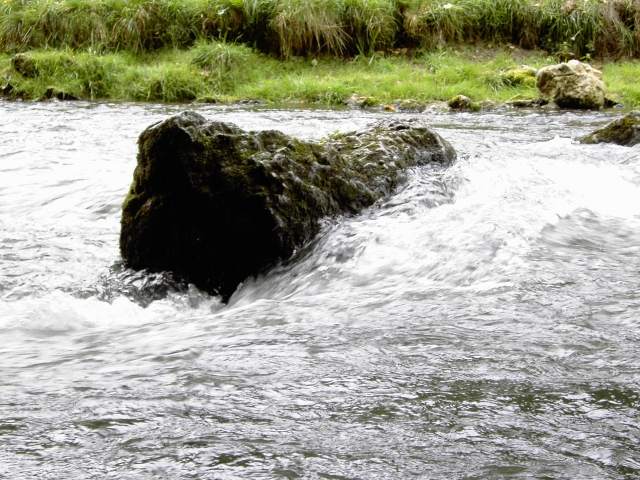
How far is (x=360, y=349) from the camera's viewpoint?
2420 mm

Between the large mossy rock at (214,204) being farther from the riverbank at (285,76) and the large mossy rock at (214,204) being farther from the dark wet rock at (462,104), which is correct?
the riverbank at (285,76)

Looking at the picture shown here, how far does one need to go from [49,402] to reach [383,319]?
1.15 meters

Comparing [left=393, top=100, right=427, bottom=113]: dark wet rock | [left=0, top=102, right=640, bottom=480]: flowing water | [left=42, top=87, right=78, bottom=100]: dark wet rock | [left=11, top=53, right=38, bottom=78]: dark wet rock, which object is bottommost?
[left=393, top=100, right=427, bottom=113]: dark wet rock

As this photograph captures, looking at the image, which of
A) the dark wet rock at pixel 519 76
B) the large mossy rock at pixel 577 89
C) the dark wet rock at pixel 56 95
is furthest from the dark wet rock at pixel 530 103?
the dark wet rock at pixel 56 95

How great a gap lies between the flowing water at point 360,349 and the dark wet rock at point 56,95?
7045 mm

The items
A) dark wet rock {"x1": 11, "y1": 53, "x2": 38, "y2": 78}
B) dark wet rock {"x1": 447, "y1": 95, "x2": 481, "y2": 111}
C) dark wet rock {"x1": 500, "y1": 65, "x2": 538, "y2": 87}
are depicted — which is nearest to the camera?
dark wet rock {"x1": 447, "y1": 95, "x2": 481, "y2": 111}

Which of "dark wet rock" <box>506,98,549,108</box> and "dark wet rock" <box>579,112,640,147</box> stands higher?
"dark wet rock" <box>579,112,640,147</box>

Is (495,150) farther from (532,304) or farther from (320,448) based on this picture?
(320,448)

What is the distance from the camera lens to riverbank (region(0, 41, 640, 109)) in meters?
11.3

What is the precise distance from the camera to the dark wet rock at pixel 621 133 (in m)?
6.68

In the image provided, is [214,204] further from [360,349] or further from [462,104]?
[462,104]

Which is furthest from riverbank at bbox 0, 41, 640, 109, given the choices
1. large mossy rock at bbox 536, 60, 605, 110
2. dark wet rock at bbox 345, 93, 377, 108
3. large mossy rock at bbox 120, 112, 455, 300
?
large mossy rock at bbox 120, 112, 455, 300

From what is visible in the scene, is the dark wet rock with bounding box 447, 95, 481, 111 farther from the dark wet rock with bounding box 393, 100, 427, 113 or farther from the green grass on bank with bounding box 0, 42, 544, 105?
the green grass on bank with bounding box 0, 42, 544, 105

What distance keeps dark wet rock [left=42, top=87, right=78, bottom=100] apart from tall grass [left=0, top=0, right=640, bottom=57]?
2.00m
